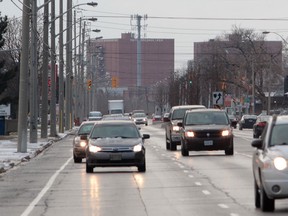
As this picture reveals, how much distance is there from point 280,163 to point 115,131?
13.7 m

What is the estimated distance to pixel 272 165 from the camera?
16672 millimetres

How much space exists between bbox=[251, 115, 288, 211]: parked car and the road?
336 mm

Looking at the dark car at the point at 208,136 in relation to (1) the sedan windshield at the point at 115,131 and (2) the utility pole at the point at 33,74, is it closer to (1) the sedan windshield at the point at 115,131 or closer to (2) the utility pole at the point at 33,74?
(1) the sedan windshield at the point at 115,131

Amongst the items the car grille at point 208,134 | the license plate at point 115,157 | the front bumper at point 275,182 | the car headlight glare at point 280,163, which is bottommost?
the license plate at point 115,157

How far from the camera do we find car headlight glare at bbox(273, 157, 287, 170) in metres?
16.5

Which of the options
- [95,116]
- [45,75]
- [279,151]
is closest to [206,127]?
[279,151]

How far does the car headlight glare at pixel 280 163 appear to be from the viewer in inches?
651

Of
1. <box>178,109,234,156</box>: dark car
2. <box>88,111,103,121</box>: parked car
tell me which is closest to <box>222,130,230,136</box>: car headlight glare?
<box>178,109,234,156</box>: dark car

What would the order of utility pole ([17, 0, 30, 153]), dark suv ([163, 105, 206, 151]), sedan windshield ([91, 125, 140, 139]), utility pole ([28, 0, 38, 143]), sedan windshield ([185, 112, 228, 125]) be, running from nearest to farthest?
1. sedan windshield ([91, 125, 140, 139])
2. sedan windshield ([185, 112, 228, 125])
3. utility pole ([17, 0, 30, 153])
4. dark suv ([163, 105, 206, 151])
5. utility pole ([28, 0, 38, 143])

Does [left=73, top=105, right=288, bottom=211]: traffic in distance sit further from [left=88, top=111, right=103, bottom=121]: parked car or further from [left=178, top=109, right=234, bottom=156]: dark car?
[left=88, top=111, right=103, bottom=121]: parked car

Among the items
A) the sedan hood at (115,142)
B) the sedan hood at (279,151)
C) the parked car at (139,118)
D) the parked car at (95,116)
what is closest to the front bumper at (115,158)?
the sedan hood at (115,142)

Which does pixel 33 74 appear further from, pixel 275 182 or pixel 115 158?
pixel 275 182

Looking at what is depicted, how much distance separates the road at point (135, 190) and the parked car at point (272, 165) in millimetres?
336

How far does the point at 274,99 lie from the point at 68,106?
209 feet
